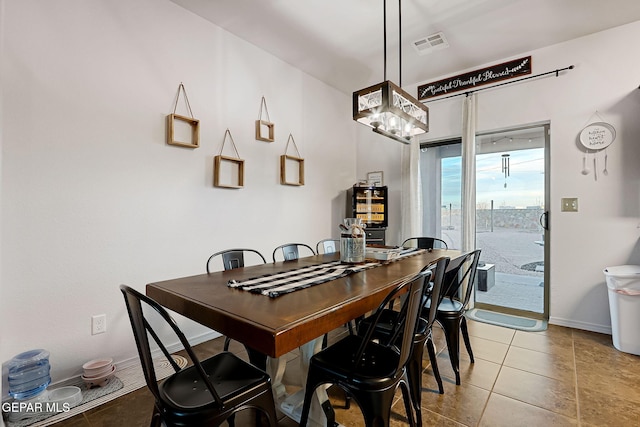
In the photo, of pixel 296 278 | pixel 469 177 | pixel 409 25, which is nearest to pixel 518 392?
pixel 296 278

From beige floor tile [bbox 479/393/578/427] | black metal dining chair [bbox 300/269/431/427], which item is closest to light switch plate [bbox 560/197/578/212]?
beige floor tile [bbox 479/393/578/427]

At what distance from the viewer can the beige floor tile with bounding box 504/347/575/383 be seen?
2193 mm

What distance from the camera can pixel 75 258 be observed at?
210cm

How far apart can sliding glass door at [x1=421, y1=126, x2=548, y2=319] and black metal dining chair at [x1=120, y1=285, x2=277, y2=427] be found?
3401mm

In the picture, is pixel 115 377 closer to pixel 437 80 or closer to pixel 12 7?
pixel 12 7

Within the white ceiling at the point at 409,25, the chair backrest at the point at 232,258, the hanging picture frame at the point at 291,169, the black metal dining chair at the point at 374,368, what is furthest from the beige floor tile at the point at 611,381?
the hanging picture frame at the point at 291,169

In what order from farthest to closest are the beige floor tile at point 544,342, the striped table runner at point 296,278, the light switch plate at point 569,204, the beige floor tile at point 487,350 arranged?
the light switch plate at point 569,204
the beige floor tile at point 544,342
the beige floor tile at point 487,350
the striped table runner at point 296,278

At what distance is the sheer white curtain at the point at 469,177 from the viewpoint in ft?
11.8

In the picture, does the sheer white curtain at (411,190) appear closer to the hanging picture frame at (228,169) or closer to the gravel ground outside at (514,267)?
the gravel ground outside at (514,267)

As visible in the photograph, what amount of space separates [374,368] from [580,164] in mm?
3165

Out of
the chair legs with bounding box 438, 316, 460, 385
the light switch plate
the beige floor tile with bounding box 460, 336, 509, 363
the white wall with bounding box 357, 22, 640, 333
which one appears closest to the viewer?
the chair legs with bounding box 438, 316, 460, 385

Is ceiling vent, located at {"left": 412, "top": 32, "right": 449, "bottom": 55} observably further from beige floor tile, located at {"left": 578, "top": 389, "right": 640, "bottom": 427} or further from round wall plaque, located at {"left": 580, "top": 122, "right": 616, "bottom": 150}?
beige floor tile, located at {"left": 578, "top": 389, "right": 640, "bottom": 427}

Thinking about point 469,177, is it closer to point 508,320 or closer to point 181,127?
point 508,320

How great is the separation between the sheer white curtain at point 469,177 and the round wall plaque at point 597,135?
1.00 metres
